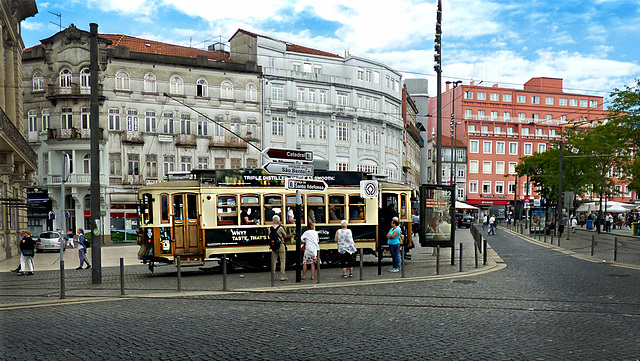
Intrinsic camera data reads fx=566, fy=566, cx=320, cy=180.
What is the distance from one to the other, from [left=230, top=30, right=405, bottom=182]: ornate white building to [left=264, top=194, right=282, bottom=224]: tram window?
30.2 meters

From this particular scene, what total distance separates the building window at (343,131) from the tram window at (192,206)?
3506 centimetres

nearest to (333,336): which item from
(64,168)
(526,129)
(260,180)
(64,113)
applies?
(64,168)

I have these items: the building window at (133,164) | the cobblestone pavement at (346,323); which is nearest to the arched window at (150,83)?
the building window at (133,164)

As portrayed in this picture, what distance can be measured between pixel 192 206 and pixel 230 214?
3.86ft

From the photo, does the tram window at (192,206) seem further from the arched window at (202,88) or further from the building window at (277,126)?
the building window at (277,126)

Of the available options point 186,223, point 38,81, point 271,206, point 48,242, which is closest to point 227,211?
point 186,223

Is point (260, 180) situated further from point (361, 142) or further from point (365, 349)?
point (361, 142)

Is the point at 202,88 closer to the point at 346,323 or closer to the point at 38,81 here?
the point at 38,81

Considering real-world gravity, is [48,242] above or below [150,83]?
below

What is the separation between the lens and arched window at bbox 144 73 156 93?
144 ft

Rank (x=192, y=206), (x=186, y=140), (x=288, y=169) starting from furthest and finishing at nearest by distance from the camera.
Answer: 1. (x=186, y=140)
2. (x=192, y=206)
3. (x=288, y=169)

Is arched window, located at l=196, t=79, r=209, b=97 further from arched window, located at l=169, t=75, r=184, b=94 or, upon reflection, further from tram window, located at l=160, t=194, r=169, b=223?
tram window, located at l=160, t=194, r=169, b=223

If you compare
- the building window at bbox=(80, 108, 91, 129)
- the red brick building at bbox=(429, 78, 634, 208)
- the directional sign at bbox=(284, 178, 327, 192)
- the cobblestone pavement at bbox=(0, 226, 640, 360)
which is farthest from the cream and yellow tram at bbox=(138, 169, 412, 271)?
the red brick building at bbox=(429, 78, 634, 208)

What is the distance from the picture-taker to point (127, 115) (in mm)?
43500
